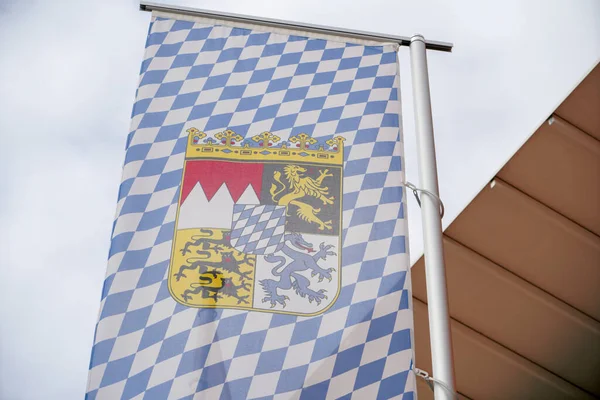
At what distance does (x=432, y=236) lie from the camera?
3352mm

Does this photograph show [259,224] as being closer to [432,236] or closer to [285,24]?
[432,236]

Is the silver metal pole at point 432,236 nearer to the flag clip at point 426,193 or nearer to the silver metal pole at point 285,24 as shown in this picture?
the flag clip at point 426,193

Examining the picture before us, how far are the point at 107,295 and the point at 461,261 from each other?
3.25 m

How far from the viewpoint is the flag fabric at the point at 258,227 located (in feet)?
10.2

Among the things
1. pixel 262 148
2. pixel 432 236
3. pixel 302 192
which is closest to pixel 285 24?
pixel 262 148

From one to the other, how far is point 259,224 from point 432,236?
0.67 metres

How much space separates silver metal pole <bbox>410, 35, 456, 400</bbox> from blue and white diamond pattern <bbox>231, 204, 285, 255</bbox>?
1.85ft

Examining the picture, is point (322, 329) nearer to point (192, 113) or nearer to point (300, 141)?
point (300, 141)

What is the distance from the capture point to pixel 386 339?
10.5 ft

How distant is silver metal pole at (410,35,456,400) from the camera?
10.1 feet

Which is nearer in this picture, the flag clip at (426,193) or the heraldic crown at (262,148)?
the flag clip at (426,193)

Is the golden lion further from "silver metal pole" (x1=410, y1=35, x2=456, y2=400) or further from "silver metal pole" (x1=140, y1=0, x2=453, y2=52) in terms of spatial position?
"silver metal pole" (x1=140, y1=0, x2=453, y2=52)

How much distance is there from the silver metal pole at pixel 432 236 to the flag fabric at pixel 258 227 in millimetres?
100

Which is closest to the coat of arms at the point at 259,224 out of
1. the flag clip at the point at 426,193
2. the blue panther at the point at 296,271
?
the blue panther at the point at 296,271
